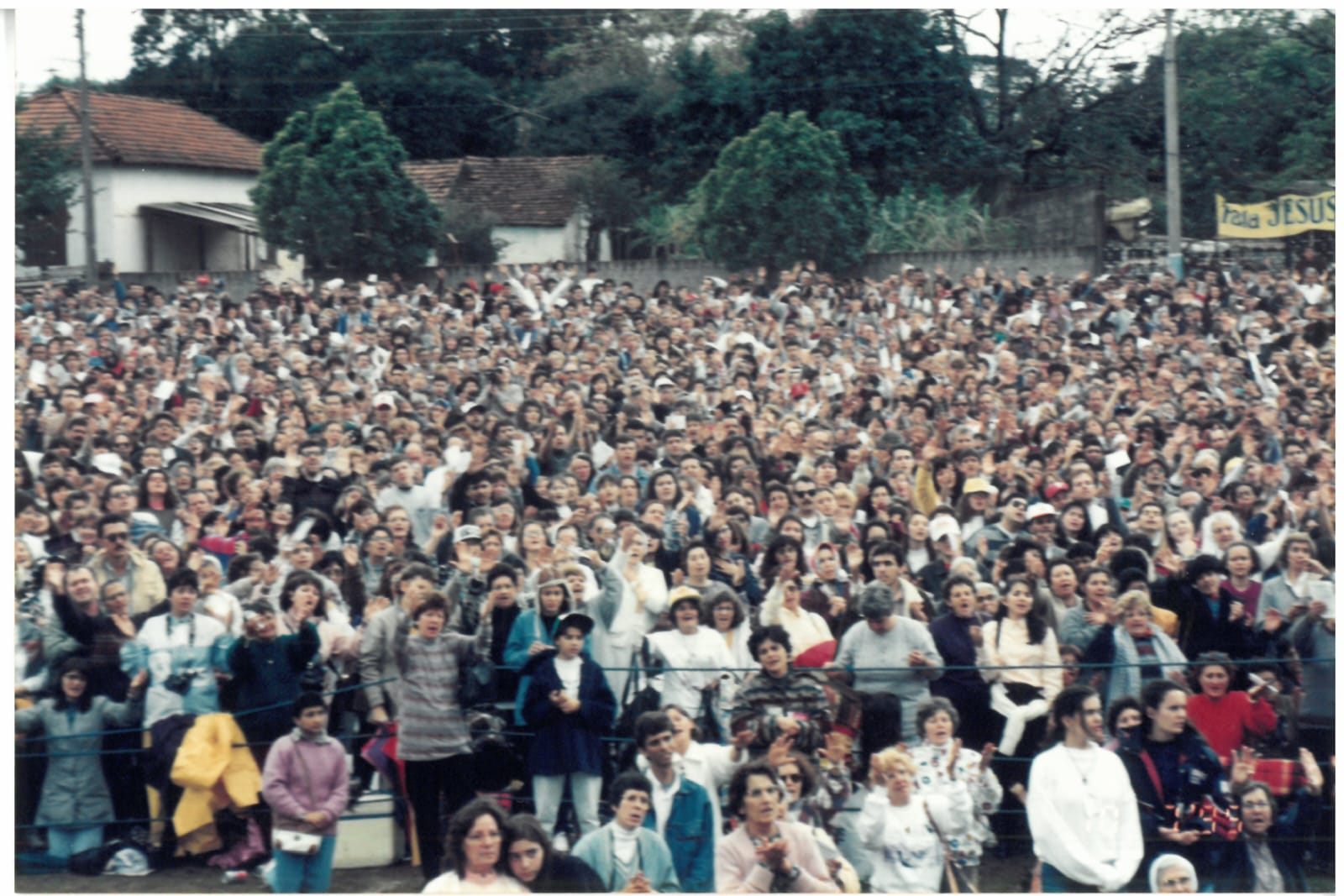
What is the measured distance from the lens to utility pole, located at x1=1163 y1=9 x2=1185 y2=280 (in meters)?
9.04

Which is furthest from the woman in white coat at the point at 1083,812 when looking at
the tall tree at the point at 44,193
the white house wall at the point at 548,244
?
the white house wall at the point at 548,244

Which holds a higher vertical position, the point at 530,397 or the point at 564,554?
the point at 530,397

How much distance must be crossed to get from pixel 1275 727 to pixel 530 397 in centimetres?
608

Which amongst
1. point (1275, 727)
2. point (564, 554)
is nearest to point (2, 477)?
point (564, 554)

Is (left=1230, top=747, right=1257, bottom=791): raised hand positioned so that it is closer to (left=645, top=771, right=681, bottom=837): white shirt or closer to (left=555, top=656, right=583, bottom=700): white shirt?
(left=645, top=771, right=681, bottom=837): white shirt

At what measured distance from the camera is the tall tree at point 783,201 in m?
12.3

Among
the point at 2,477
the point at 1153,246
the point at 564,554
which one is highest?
the point at 1153,246

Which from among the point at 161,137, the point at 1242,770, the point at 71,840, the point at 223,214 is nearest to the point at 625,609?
the point at 71,840

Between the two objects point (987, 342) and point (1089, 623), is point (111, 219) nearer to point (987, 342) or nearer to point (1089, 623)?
point (987, 342)

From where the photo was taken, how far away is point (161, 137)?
12.1 meters

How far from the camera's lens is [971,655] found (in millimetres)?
5973

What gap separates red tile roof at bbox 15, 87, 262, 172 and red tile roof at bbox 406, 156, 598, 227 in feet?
4.09

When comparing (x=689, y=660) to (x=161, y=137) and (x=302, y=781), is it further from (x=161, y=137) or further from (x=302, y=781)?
(x=161, y=137)

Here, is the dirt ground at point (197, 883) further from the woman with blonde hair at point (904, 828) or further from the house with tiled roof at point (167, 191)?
the house with tiled roof at point (167, 191)
